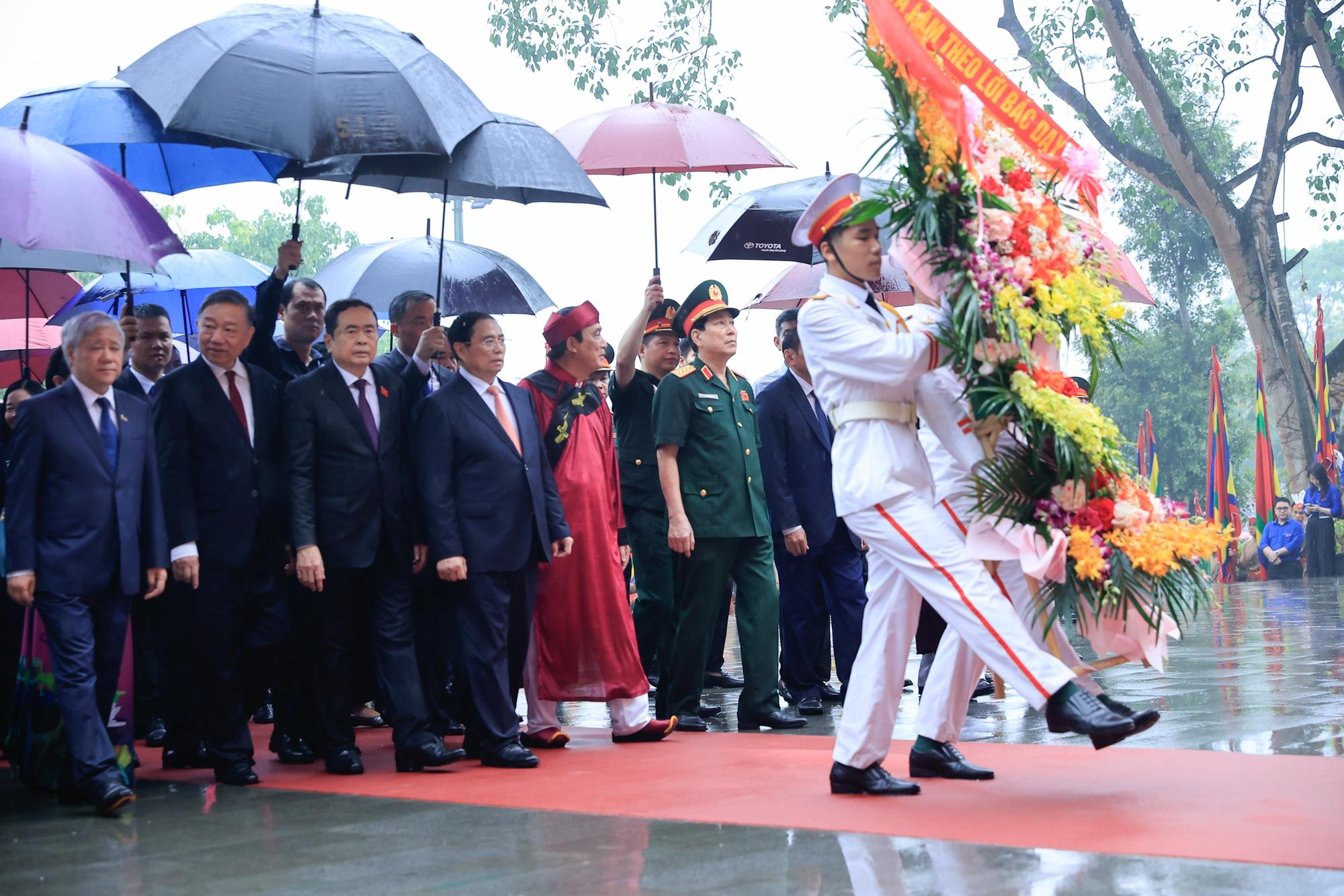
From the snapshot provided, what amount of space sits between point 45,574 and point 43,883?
1.56m

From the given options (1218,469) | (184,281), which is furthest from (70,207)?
(1218,469)

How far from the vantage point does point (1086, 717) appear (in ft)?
15.0

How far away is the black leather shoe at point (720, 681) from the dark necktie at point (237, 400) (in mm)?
3754

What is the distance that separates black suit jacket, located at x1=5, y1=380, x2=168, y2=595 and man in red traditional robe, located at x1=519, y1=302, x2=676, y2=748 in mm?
1841

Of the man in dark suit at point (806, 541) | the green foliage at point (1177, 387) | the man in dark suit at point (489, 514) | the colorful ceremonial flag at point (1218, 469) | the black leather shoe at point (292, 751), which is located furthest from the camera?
the green foliage at point (1177, 387)

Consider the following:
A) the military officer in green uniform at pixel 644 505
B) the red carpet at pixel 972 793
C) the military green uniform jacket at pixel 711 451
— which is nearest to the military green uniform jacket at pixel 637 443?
the military officer in green uniform at pixel 644 505

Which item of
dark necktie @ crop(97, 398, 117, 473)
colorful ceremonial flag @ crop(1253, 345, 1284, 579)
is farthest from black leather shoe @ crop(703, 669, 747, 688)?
colorful ceremonial flag @ crop(1253, 345, 1284, 579)

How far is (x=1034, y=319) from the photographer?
4.95 m

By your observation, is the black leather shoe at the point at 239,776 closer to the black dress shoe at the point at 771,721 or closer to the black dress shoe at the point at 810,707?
the black dress shoe at the point at 771,721

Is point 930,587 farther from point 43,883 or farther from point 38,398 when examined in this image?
point 38,398

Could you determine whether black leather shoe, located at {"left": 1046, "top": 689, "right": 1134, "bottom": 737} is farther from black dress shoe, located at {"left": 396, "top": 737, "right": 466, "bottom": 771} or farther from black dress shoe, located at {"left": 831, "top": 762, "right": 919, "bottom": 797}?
black dress shoe, located at {"left": 396, "top": 737, "right": 466, "bottom": 771}

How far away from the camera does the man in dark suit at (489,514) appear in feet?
20.7

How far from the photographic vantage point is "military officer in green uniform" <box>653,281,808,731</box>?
718 cm

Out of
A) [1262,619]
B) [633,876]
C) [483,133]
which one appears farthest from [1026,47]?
[633,876]
